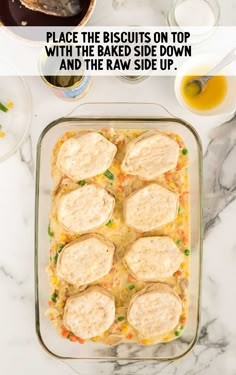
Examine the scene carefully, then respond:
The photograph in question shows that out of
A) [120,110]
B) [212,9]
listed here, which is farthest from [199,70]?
[120,110]

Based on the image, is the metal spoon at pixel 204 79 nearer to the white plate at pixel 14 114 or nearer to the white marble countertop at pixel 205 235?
the white marble countertop at pixel 205 235

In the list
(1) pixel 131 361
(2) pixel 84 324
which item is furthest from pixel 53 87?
(1) pixel 131 361

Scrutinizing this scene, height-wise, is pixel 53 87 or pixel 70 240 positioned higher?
pixel 53 87

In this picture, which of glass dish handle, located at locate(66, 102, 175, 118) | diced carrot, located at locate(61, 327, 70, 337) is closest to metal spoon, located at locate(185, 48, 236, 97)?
glass dish handle, located at locate(66, 102, 175, 118)

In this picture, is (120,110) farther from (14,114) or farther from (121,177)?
(14,114)

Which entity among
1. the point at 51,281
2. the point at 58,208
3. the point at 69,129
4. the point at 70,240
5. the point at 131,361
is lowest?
the point at 131,361

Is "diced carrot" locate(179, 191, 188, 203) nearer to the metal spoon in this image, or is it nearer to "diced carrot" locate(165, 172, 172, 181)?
"diced carrot" locate(165, 172, 172, 181)

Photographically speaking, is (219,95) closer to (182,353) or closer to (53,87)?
(53,87)
